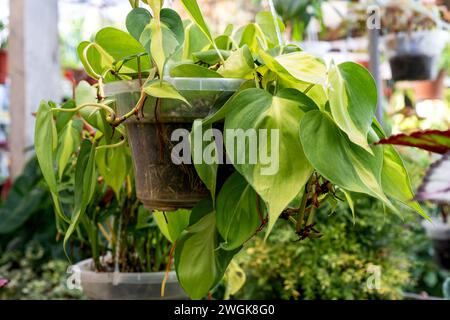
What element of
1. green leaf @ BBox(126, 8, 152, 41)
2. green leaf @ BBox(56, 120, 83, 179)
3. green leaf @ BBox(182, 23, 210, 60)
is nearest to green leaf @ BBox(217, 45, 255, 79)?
green leaf @ BBox(126, 8, 152, 41)

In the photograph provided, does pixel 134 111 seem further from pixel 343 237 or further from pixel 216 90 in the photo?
pixel 343 237

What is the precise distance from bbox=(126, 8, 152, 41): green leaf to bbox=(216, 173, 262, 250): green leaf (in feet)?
0.66

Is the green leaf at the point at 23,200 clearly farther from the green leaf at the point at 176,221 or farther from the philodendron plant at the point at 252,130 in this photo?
the philodendron plant at the point at 252,130

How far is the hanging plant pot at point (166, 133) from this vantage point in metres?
0.68

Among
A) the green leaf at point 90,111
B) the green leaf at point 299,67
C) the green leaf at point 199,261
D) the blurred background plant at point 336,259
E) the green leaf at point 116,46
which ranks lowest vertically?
the blurred background plant at point 336,259

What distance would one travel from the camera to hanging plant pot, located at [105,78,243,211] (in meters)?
0.68

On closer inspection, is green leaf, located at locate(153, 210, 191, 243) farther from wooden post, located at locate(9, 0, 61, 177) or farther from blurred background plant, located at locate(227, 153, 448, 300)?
wooden post, located at locate(9, 0, 61, 177)

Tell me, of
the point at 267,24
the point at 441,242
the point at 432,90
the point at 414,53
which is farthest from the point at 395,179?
the point at 432,90

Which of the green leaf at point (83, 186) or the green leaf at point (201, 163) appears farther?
the green leaf at point (83, 186)

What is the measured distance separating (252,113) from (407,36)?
1638 mm

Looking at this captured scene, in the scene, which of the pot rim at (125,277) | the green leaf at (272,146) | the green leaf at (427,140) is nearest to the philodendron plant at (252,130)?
the green leaf at (272,146)

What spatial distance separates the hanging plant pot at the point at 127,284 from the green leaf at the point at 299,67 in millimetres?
564

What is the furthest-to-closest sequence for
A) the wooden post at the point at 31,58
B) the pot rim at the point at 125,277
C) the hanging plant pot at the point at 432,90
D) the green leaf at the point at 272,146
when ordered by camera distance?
the hanging plant pot at the point at 432,90 < the wooden post at the point at 31,58 < the pot rim at the point at 125,277 < the green leaf at the point at 272,146
